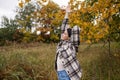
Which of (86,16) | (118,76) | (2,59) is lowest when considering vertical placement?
(118,76)

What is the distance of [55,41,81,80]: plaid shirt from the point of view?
5805 mm

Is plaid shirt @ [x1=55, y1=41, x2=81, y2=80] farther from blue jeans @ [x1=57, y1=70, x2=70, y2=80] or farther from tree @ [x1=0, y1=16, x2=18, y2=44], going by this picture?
tree @ [x1=0, y1=16, x2=18, y2=44]

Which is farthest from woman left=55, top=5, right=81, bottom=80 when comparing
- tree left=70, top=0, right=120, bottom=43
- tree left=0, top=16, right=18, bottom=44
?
tree left=0, top=16, right=18, bottom=44

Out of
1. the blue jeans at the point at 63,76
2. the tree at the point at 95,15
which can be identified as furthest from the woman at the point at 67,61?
the tree at the point at 95,15

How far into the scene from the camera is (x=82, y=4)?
30.4ft

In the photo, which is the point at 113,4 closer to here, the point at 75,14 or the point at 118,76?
the point at 75,14

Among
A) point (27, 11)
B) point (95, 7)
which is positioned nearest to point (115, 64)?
point (95, 7)

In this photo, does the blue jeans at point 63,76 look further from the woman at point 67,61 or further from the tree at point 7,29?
the tree at point 7,29

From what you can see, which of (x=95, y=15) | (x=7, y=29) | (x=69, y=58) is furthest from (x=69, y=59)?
(x=7, y=29)

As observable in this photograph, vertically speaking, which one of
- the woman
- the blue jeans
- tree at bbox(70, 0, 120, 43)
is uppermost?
tree at bbox(70, 0, 120, 43)

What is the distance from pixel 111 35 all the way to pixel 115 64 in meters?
0.95

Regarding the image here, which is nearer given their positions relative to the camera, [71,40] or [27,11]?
[71,40]

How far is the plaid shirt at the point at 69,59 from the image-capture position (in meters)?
5.80

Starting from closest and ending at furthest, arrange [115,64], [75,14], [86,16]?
1. [75,14]
2. [86,16]
3. [115,64]
